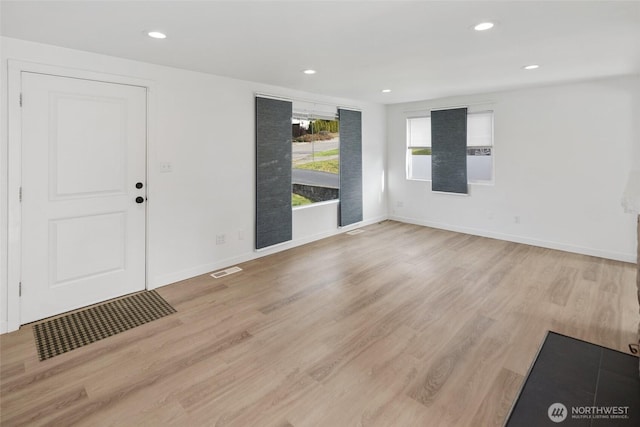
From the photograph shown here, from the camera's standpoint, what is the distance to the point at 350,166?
19.3 ft

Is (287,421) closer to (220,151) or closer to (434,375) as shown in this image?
(434,375)

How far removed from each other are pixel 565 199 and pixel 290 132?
156 inches

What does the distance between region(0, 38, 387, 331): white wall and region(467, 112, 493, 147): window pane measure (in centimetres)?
302

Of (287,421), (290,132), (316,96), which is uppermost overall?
(316,96)

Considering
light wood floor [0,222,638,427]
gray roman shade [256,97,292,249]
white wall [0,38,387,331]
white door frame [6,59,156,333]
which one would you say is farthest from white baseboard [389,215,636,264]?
white door frame [6,59,156,333]

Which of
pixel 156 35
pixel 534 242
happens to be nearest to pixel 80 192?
pixel 156 35

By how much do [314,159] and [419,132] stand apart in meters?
2.22

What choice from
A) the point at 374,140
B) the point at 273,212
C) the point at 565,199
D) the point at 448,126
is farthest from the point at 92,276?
the point at 565,199

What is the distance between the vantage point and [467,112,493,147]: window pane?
5.36 m

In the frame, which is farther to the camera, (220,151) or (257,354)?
(220,151)

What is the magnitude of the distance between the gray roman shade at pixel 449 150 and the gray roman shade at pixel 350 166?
1.33 metres

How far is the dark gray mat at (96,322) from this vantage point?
2.55 meters

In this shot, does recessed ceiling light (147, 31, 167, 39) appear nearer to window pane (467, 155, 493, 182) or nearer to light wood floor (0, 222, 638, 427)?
light wood floor (0, 222, 638, 427)

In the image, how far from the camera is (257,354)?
241 centimetres
